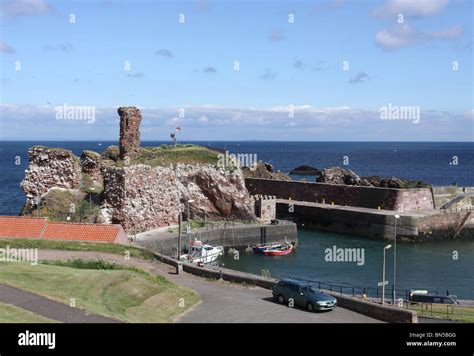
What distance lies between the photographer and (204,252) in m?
55.3

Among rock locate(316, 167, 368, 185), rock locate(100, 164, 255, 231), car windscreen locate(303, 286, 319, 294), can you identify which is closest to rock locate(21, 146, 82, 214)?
rock locate(100, 164, 255, 231)

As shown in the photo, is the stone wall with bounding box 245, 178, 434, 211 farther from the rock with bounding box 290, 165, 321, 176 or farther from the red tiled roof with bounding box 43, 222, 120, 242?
the rock with bounding box 290, 165, 321, 176

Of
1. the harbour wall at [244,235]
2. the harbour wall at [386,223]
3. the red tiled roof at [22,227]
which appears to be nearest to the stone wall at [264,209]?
the harbour wall at [244,235]

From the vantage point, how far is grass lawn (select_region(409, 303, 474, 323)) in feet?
102

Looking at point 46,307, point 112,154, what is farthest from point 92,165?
point 46,307

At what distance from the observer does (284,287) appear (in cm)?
3114

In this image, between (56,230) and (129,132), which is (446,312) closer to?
(56,230)

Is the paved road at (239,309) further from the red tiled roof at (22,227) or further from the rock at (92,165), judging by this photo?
the rock at (92,165)

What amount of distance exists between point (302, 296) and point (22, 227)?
2396cm

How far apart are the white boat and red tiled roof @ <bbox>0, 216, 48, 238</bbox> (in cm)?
1274

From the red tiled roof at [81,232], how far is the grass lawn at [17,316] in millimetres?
20974
